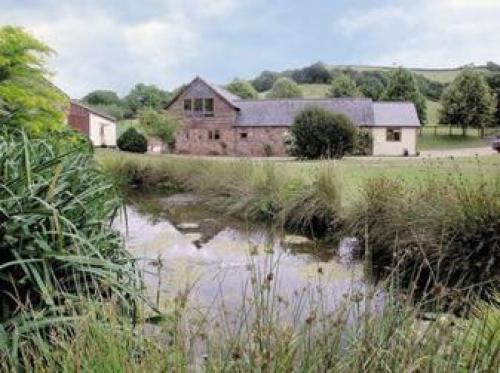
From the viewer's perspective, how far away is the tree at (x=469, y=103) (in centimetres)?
4094

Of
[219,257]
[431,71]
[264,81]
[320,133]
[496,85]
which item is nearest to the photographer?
[219,257]

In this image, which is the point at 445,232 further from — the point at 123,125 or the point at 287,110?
the point at 123,125

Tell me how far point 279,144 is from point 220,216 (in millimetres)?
24285

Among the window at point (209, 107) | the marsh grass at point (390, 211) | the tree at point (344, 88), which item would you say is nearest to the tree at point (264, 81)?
the tree at point (344, 88)

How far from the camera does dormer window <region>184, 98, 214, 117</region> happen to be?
37250 millimetres

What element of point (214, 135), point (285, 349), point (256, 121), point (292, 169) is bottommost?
point (285, 349)

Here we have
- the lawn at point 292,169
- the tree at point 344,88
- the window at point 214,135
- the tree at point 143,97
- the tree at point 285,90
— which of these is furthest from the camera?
the tree at point 143,97

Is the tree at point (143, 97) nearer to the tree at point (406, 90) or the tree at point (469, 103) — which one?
the tree at point (406, 90)

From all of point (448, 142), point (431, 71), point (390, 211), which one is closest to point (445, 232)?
point (390, 211)

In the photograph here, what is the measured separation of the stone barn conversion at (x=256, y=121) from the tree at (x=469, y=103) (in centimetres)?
707

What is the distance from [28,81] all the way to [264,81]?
180ft

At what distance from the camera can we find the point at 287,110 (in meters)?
35.8

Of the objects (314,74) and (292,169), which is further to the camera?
(314,74)

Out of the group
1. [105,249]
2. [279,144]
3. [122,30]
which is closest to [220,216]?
[122,30]
